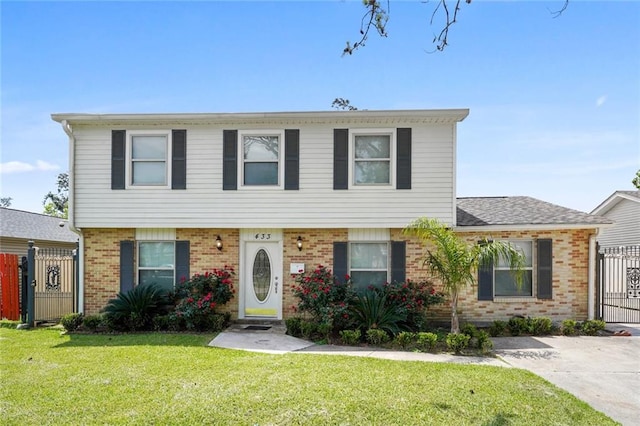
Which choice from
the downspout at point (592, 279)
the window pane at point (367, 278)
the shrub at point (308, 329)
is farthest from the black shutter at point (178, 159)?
the downspout at point (592, 279)

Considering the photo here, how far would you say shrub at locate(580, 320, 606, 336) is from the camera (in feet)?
29.0

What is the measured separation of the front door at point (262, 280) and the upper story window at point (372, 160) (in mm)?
2928

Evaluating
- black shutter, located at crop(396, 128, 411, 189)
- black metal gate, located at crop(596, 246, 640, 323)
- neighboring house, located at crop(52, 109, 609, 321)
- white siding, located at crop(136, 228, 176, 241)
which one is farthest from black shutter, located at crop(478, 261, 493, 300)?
white siding, located at crop(136, 228, 176, 241)

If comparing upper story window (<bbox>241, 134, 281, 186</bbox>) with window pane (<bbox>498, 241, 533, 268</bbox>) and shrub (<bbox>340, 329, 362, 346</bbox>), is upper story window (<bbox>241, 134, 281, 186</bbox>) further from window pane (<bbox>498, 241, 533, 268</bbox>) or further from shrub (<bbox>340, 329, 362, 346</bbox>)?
window pane (<bbox>498, 241, 533, 268</bbox>)

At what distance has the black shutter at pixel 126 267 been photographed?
10070mm

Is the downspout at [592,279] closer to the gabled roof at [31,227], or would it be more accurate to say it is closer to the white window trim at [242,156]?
the white window trim at [242,156]

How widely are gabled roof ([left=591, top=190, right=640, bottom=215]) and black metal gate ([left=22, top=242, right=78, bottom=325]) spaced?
20.9 metres

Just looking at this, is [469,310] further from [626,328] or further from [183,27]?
[183,27]

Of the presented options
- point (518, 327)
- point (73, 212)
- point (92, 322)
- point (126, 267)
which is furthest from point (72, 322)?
point (518, 327)

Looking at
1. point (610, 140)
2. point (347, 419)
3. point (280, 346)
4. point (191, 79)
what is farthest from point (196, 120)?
point (610, 140)

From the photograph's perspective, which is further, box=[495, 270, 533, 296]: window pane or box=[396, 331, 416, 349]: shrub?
box=[495, 270, 533, 296]: window pane

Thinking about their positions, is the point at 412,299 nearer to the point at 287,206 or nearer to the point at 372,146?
the point at 287,206

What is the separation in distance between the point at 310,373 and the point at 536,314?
22.8ft

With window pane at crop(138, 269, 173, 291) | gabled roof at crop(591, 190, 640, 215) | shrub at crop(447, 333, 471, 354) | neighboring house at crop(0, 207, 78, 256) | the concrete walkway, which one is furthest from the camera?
gabled roof at crop(591, 190, 640, 215)
